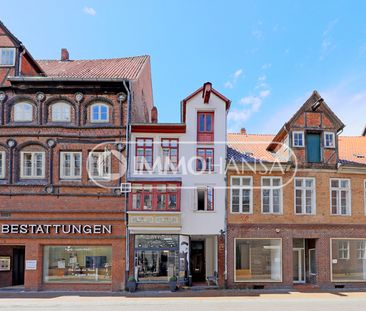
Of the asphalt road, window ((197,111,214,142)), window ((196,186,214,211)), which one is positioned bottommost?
the asphalt road

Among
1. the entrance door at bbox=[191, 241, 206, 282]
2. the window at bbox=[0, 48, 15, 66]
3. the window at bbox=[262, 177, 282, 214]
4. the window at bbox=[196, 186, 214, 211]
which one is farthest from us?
the entrance door at bbox=[191, 241, 206, 282]

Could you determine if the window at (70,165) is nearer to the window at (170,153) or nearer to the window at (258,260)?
the window at (170,153)

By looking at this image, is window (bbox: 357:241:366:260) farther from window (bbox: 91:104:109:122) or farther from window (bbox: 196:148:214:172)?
window (bbox: 91:104:109:122)

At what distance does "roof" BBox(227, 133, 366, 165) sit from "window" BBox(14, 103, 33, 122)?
12161 millimetres

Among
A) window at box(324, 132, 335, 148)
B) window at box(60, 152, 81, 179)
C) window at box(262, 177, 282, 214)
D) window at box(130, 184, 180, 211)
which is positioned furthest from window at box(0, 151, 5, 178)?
window at box(324, 132, 335, 148)

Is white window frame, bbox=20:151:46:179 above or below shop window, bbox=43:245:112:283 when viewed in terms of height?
above

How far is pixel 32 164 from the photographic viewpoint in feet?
79.1

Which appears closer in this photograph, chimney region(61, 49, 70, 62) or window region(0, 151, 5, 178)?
window region(0, 151, 5, 178)

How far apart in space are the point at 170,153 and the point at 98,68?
350 inches

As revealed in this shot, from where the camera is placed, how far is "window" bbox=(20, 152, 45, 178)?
78.8 feet

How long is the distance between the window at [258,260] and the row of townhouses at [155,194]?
6 centimetres

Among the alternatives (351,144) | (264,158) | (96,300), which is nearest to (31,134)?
(96,300)

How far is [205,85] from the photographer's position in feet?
80.6

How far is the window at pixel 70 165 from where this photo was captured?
78.7 feet
